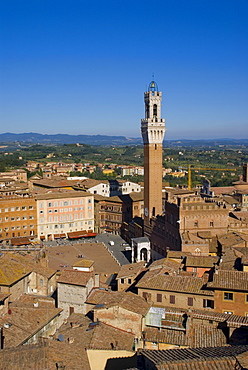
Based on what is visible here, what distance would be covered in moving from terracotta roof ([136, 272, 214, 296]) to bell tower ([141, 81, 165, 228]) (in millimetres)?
26158

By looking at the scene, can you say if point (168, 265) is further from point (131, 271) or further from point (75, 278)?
point (75, 278)

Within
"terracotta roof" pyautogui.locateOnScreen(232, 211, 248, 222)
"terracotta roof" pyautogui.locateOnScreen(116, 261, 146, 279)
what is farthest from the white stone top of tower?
"terracotta roof" pyautogui.locateOnScreen(116, 261, 146, 279)

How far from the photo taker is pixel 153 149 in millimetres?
48719

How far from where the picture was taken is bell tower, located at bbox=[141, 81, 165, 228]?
4831 centimetres

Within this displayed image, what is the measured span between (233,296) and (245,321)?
3242mm

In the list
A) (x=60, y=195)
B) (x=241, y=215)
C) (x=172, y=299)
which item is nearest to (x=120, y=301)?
(x=172, y=299)

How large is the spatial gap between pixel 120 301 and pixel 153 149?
31722 millimetres

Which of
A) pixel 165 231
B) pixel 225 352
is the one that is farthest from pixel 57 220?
pixel 225 352

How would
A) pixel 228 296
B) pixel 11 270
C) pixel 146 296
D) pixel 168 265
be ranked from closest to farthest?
1. pixel 228 296
2. pixel 146 296
3. pixel 11 270
4. pixel 168 265

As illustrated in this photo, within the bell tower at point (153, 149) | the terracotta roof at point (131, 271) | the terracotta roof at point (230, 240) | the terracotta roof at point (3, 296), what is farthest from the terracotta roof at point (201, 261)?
the bell tower at point (153, 149)

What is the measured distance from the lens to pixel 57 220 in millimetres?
55719

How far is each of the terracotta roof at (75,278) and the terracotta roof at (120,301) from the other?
33.6 inches

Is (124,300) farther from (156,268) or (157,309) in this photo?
(156,268)

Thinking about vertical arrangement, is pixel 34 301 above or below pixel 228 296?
below
